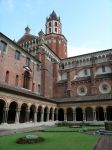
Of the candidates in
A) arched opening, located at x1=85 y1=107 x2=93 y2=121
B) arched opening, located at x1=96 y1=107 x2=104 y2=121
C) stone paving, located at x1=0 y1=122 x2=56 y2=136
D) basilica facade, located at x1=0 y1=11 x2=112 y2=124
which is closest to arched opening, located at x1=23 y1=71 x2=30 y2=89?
basilica facade, located at x1=0 y1=11 x2=112 y2=124

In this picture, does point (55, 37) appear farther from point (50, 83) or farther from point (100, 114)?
point (100, 114)

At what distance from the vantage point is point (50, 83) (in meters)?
38.8

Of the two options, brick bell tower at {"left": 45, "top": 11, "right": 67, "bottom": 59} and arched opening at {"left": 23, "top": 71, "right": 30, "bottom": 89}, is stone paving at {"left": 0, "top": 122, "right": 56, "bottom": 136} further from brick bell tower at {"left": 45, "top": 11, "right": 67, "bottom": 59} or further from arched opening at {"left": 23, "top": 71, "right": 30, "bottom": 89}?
brick bell tower at {"left": 45, "top": 11, "right": 67, "bottom": 59}

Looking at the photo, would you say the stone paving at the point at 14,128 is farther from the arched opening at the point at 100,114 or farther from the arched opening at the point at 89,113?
the arched opening at the point at 100,114

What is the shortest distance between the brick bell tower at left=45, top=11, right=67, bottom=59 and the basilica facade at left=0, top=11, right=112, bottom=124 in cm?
33

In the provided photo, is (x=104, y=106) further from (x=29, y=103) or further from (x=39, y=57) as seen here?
(x=39, y=57)

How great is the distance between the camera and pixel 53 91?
1577 inches

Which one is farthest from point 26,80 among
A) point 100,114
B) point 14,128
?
point 100,114

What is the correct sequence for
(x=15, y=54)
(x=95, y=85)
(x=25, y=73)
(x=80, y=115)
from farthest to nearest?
1. (x=95, y=85)
2. (x=80, y=115)
3. (x=25, y=73)
4. (x=15, y=54)

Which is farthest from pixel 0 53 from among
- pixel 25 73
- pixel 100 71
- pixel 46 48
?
pixel 100 71

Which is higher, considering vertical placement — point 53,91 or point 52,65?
point 52,65

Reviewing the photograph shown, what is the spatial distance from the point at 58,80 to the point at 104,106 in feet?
56.1

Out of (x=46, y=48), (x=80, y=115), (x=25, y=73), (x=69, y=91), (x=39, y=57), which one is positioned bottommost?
(x=80, y=115)

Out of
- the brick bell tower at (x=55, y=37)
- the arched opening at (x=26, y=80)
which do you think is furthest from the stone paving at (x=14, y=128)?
the brick bell tower at (x=55, y=37)
